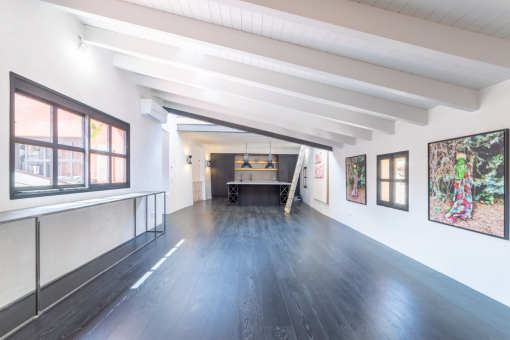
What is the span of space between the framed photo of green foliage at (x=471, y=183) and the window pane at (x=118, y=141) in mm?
4941

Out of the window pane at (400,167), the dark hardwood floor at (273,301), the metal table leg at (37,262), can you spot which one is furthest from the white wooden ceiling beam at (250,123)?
the metal table leg at (37,262)

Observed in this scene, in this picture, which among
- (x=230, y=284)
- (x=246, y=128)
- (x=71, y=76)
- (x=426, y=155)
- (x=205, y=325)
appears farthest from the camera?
(x=246, y=128)

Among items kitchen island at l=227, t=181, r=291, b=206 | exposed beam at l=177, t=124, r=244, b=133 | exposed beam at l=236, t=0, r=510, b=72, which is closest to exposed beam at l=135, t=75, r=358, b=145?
exposed beam at l=236, t=0, r=510, b=72

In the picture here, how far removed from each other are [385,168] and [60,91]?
5.06m

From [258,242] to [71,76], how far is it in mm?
3785

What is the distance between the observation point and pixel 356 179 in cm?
516

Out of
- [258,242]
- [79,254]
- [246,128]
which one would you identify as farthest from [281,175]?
[79,254]

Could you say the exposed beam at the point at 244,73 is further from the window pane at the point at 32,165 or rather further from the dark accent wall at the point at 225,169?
the dark accent wall at the point at 225,169

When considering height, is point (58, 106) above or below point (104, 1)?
below

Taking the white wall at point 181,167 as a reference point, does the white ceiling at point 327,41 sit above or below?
above

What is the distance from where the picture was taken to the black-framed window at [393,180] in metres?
3.64

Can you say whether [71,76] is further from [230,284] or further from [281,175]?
[281,175]

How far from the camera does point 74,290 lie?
244 cm

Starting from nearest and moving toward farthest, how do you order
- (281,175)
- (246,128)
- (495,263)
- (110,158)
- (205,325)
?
(205,325) < (495,263) < (110,158) < (246,128) < (281,175)
